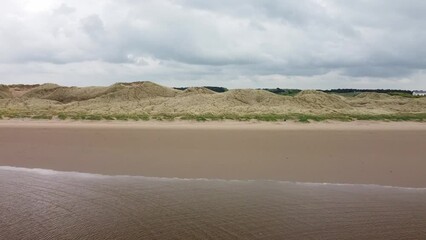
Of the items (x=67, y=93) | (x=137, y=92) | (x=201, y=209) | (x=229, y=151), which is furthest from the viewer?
(x=67, y=93)

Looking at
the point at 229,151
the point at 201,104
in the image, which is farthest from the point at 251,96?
the point at 229,151

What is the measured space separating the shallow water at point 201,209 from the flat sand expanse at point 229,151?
1186 mm

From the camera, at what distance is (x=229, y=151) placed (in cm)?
1448

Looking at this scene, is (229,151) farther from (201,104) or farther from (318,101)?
(318,101)

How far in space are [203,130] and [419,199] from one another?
39.7 feet

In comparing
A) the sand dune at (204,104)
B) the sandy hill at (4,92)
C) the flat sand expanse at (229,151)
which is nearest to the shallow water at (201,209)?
the flat sand expanse at (229,151)

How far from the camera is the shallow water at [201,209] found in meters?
6.61

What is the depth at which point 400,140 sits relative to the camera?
17.3 metres

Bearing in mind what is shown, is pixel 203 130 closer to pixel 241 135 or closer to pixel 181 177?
pixel 241 135

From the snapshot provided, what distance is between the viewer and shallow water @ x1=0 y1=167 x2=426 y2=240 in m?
6.61

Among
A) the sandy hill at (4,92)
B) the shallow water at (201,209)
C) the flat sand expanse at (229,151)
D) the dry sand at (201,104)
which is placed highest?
the sandy hill at (4,92)

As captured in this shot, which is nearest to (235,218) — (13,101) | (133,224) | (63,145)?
(133,224)

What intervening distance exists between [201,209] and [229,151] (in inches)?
268

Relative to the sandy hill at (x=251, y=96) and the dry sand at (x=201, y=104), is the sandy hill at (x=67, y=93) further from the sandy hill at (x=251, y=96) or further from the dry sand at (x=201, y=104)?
the sandy hill at (x=251, y=96)
